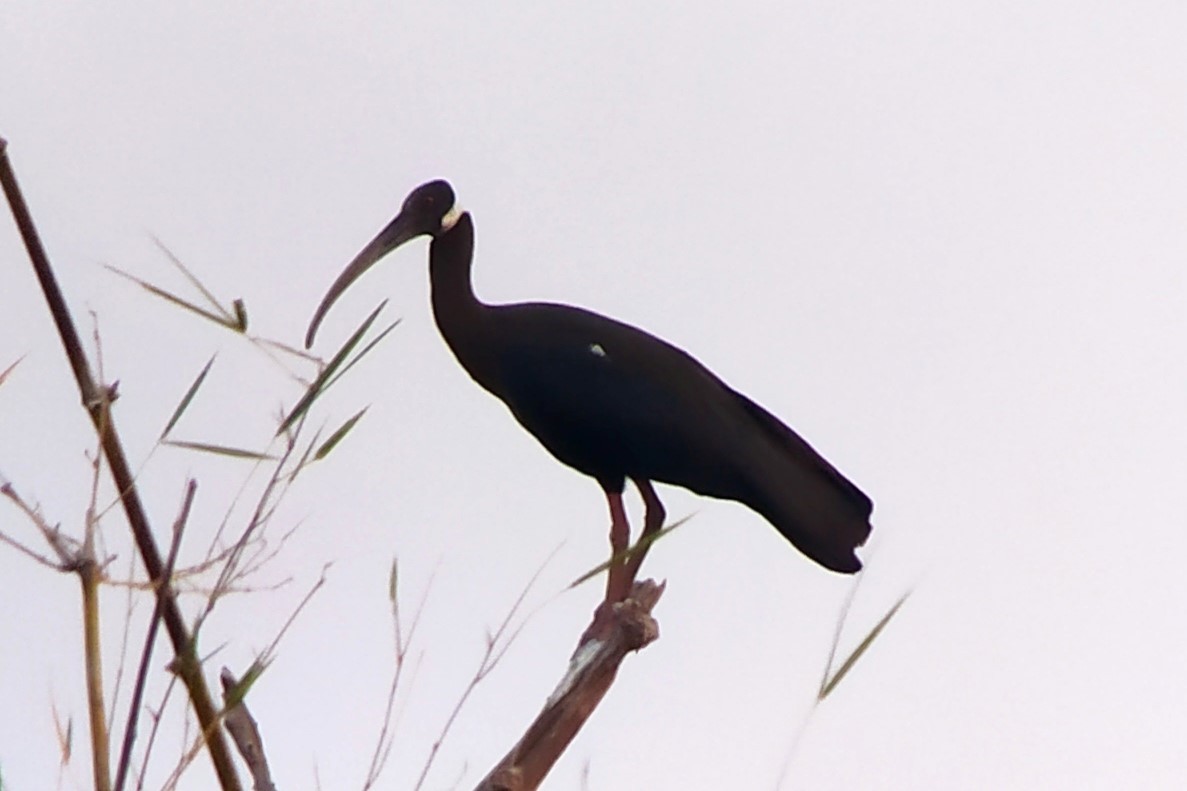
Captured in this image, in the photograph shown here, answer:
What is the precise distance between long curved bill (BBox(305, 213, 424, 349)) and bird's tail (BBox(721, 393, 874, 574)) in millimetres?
969

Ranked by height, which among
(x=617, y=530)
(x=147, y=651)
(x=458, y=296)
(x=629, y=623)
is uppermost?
(x=458, y=296)

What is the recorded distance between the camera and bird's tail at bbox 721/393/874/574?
11.7 ft

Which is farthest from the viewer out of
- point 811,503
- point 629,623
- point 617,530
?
point 617,530

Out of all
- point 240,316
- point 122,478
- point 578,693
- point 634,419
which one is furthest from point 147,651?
point 634,419

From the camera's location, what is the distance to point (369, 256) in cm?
387

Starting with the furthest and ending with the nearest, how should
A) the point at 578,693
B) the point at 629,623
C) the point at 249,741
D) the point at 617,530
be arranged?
the point at 617,530, the point at 629,623, the point at 578,693, the point at 249,741

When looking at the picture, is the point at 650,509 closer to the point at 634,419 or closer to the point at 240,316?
the point at 634,419

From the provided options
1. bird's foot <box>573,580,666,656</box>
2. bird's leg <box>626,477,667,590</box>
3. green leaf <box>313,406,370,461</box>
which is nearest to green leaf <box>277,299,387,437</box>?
green leaf <box>313,406,370,461</box>

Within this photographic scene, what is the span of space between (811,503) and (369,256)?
3.72 ft

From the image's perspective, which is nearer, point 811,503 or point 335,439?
point 335,439

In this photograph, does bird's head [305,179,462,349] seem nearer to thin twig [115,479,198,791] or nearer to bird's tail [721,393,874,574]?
bird's tail [721,393,874,574]

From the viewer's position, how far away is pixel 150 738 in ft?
5.03

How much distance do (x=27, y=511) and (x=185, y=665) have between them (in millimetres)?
190

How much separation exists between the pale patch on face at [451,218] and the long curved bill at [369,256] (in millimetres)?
61
